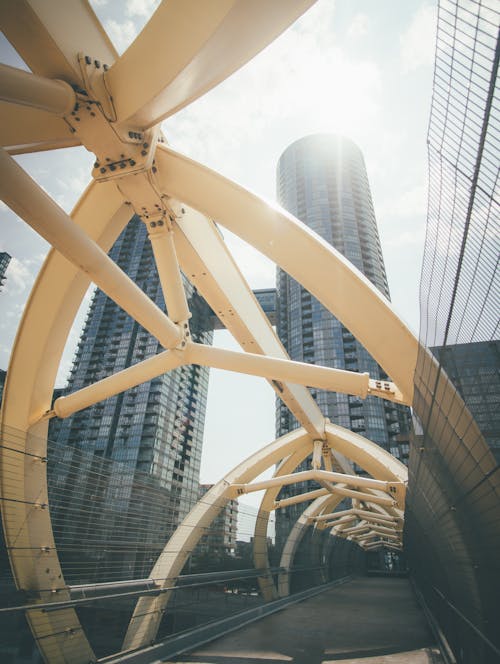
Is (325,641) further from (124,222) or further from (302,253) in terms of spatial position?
(124,222)

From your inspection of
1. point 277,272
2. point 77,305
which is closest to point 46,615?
point 77,305

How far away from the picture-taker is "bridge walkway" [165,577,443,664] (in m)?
5.78

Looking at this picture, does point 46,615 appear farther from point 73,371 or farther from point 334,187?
point 334,187

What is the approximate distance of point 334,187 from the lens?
82.2 meters

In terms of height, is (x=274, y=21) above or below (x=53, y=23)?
below

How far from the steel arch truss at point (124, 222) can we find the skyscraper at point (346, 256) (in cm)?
5866

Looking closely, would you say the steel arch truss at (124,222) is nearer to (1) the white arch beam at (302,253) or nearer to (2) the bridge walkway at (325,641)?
(1) the white arch beam at (302,253)

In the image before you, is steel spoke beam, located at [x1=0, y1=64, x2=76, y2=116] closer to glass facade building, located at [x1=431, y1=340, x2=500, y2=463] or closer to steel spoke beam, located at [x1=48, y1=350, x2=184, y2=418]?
steel spoke beam, located at [x1=48, y1=350, x2=184, y2=418]

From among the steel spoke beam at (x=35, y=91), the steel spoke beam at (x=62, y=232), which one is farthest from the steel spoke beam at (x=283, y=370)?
the steel spoke beam at (x=35, y=91)

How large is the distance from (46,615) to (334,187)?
87198 millimetres

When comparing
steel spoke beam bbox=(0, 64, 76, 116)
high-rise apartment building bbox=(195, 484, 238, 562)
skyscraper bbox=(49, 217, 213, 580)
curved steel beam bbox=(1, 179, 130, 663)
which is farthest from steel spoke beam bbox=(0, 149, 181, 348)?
skyscraper bbox=(49, 217, 213, 580)

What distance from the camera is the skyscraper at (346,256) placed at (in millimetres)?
64000

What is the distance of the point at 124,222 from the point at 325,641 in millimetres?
9355

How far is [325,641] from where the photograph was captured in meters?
6.98
